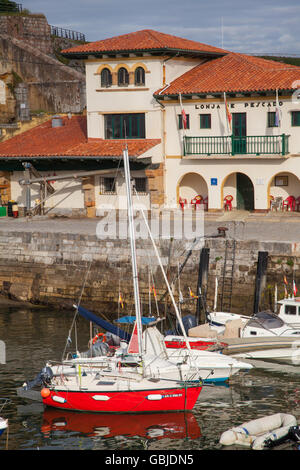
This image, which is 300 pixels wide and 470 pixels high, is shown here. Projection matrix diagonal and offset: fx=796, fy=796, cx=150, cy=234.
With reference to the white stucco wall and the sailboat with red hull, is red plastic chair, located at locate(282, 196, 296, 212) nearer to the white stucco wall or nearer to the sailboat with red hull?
the white stucco wall

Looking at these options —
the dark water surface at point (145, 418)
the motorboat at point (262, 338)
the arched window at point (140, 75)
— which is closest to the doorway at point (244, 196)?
the arched window at point (140, 75)

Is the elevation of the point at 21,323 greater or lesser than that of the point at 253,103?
lesser

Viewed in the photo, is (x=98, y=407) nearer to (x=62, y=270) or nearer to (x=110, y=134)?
(x=62, y=270)

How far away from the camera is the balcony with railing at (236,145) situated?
4100 centimetres

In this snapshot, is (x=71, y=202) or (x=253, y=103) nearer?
(x=253, y=103)

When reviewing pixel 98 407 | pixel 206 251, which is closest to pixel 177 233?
pixel 206 251

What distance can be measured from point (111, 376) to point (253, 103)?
20.6 metres

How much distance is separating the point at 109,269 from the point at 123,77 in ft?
39.6

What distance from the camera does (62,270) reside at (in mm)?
38062

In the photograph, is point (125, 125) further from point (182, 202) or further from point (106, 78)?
point (182, 202)

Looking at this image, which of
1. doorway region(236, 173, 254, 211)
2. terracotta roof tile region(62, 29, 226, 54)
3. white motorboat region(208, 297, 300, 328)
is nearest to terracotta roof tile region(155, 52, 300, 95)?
terracotta roof tile region(62, 29, 226, 54)

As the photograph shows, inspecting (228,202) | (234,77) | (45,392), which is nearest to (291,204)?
(228,202)
